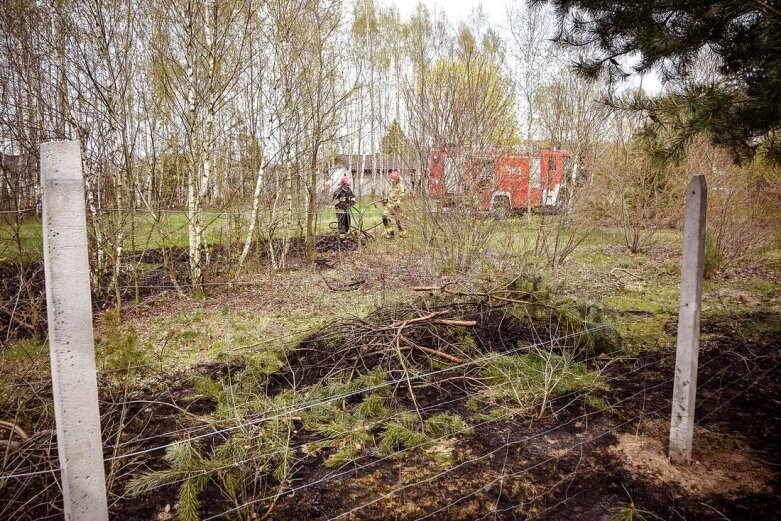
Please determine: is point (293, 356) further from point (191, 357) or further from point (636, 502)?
point (636, 502)

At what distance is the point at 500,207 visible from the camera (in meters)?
7.89

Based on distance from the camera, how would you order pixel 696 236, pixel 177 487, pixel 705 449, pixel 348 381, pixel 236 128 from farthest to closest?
pixel 236 128
pixel 348 381
pixel 705 449
pixel 177 487
pixel 696 236

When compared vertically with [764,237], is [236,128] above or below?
above

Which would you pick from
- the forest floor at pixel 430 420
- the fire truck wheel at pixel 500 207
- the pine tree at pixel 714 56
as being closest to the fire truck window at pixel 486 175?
the fire truck wheel at pixel 500 207

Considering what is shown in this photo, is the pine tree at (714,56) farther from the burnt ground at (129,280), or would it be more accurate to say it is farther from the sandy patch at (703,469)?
the burnt ground at (129,280)

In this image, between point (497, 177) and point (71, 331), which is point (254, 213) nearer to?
point (497, 177)

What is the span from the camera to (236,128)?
8773 millimetres

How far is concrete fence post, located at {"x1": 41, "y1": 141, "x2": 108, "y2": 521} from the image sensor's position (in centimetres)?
143

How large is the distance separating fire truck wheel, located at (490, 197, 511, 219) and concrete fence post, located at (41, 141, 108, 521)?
6901 mm

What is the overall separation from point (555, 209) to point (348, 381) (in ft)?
22.8

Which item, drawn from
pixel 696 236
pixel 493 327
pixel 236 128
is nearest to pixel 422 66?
pixel 236 128

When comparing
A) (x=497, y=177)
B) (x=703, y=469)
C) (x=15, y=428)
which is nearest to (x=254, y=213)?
(x=497, y=177)

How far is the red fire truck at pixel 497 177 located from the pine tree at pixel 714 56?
3912 millimetres

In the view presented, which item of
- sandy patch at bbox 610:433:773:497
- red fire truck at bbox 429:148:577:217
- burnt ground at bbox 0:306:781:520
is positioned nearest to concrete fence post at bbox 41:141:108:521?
burnt ground at bbox 0:306:781:520
